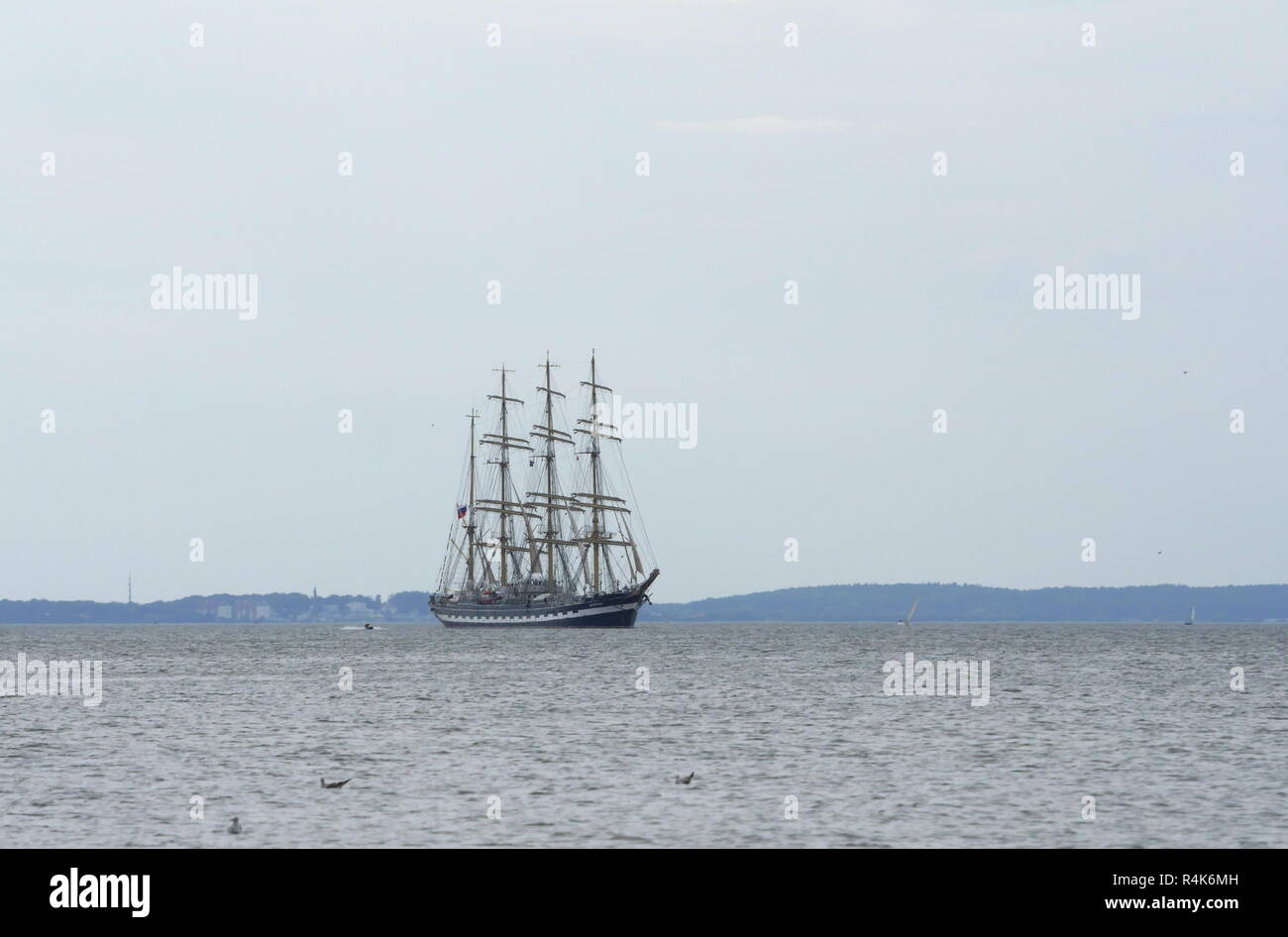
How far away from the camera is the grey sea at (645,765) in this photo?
32.4 m

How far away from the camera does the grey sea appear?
106 feet

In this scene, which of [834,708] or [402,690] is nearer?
[834,708]

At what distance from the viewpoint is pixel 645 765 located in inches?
1736

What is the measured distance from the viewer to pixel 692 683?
87750 mm
